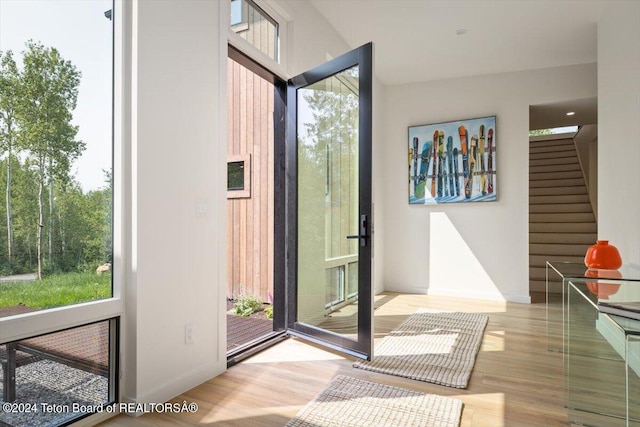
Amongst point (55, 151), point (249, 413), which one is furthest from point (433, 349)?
point (55, 151)

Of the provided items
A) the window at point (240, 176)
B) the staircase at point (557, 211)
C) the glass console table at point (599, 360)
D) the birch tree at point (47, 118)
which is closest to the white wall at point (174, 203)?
the birch tree at point (47, 118)

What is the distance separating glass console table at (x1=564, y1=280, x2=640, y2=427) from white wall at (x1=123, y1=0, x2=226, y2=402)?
6.72 ft

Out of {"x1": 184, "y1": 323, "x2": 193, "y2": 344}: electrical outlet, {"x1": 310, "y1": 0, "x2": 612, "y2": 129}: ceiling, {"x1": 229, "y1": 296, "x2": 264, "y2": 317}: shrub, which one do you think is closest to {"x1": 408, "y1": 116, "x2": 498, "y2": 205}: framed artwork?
{"x1": 310, "y1": 0, "x2": 612, "y2": 129}: ceiling

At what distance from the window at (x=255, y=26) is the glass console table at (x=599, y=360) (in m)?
2.65

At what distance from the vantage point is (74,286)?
1.86 m

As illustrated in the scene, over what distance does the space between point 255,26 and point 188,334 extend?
2.27 metres

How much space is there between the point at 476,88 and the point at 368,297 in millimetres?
3742

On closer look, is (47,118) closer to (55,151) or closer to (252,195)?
(55,151)

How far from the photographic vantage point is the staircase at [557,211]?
5.84m

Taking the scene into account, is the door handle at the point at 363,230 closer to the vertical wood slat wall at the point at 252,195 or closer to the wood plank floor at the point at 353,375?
the wood plank floor at the point at 353,375

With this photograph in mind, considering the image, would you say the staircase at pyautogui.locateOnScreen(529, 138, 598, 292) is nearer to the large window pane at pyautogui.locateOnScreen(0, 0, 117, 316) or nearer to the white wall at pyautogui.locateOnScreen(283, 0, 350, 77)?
the white wall at pyautogui.locateOnScreen(283, 0, 350, 77)

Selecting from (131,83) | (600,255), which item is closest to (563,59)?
(600,255)

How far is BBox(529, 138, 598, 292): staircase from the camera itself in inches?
230

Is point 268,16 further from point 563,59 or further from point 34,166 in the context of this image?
point 563,59
